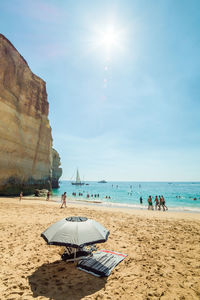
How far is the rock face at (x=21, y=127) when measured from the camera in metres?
26.9

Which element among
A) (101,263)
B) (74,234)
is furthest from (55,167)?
(74,234)

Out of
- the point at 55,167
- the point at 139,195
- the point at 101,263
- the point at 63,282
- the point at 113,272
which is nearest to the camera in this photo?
the point at 63,282

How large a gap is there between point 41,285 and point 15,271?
3.85 feet

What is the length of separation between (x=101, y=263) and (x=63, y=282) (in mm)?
1317

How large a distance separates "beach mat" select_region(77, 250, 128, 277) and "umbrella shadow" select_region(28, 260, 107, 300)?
0.13m

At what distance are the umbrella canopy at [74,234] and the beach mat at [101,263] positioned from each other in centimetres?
121

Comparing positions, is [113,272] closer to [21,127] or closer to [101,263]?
[101,263]

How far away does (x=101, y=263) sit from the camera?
4.97 m

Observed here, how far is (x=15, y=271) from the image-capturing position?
460 centimetres

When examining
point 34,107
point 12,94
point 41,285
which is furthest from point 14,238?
point 34,107

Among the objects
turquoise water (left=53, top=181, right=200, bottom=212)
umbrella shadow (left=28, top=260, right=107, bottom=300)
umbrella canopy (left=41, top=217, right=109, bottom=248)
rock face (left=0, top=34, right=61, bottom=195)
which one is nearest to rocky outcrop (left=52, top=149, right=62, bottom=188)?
turquoise water (left=53, top=181, right=200, bottom=212)

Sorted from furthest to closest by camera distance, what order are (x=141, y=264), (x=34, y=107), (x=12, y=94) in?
(x=34, y=107), (x=12, y=94), (x=141, y=264)

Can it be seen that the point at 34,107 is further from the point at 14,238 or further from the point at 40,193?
the point at 14,238

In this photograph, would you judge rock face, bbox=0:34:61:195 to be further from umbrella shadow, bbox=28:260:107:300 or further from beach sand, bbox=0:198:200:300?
umbrella shadow, bbox=28:260:107:300
